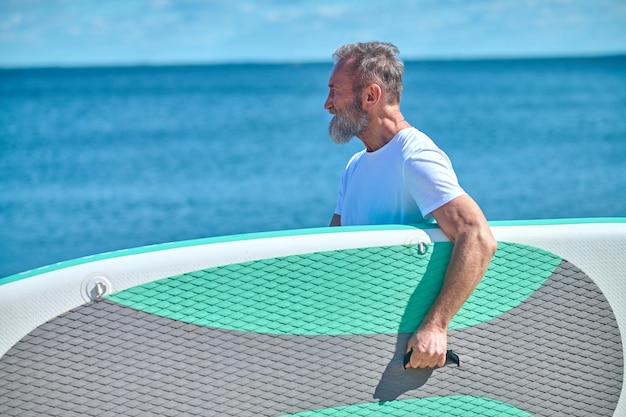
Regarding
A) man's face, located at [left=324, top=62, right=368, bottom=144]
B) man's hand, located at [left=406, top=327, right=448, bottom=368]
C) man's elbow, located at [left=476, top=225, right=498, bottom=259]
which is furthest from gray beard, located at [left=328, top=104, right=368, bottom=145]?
man's hand, located at [left=406, top=327, right=448, bottom=368]

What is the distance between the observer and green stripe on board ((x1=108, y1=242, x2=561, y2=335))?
2.62 meters

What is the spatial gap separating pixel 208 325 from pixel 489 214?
1044cm

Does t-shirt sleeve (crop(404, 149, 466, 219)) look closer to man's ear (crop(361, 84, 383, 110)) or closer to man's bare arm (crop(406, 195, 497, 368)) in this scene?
man's bare arm (crop(406, 195, 497, 368))

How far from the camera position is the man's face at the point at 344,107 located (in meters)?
2.98

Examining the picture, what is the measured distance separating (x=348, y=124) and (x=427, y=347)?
30.8 inches

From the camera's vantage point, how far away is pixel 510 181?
1667 centimetres

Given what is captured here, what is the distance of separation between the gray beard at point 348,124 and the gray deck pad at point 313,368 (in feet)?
2.25

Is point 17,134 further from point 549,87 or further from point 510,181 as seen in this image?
point 549,87

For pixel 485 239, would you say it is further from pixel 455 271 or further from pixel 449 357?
pixel 449 357

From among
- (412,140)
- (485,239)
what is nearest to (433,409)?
(485,239)

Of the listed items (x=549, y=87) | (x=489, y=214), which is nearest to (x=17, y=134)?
(x=489, y=214)

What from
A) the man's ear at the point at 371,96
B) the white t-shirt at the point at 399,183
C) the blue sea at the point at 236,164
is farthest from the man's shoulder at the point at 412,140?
the blue sea at the point at 236,164

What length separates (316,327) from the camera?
106 inches

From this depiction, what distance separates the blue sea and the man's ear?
7.27 meters
